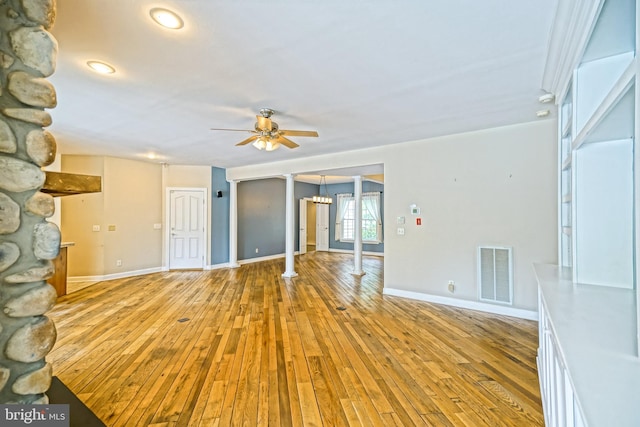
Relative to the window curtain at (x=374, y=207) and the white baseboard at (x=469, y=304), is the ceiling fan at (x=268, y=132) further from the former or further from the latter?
the window curtain at (x=374, y=207)

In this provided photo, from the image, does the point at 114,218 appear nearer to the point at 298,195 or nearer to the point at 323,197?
the point at 298,195

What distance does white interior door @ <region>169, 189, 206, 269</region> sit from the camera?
23.7ft

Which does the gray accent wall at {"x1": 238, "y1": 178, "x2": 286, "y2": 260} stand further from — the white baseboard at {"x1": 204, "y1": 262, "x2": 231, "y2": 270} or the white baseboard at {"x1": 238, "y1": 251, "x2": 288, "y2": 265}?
the white baseboard at {"x1": 204, "y1": 262, "x2": 231, "y2": 270}

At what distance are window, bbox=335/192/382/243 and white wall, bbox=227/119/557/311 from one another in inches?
186

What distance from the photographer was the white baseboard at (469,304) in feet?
12.7

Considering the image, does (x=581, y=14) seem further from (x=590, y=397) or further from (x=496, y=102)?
(x=590, y=397)

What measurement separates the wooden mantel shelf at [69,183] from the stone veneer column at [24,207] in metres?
0.37

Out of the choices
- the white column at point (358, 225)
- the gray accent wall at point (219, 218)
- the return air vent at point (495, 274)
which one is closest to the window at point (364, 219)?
the white column at point (358, 225)

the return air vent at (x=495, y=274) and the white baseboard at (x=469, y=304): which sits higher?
the return air vent at (x=495, y=274)

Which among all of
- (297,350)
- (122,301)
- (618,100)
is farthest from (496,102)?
(122,301)

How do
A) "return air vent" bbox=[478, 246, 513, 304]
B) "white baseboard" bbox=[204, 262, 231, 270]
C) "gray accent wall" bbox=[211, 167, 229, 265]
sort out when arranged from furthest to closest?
"gray accent wall" bbox=[211, 167, 229, 265] → "white baseboard" bbox=[204, 262, 231, 270] → "return air vent" bbox=[478, 246, 513, 304]

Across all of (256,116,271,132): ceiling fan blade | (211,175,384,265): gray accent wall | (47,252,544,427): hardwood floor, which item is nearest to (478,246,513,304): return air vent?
(47,252,544,427): hardwood floor

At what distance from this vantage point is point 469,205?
14.1ft

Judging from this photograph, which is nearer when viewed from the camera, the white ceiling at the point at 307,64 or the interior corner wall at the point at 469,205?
the white ceiling at the point at 307,64
